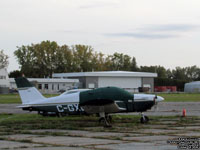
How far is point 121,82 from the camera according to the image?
98938mm

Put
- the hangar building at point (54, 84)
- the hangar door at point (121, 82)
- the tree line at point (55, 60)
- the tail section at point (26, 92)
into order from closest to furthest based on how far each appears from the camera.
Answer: the tail section at point (26, 92)
the hangar building at point (54, 84)
the hangar door at point (121, 82)
the tree line at point (55, 60)

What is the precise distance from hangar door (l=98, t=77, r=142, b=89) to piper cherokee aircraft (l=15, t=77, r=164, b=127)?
7571 centimetres

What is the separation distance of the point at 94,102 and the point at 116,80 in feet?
260

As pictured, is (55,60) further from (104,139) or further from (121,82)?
(104,139)

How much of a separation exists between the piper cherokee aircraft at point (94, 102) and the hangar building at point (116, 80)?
7416 centimetres

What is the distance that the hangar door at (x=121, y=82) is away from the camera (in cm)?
9731

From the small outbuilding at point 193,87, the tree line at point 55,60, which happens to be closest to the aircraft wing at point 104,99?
the small outbuilding at point 193,87

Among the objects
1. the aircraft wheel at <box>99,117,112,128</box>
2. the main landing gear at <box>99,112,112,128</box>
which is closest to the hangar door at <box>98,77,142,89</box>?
the main landing gear at <box>99,112,112,128</box>

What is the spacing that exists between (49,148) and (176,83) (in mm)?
110819

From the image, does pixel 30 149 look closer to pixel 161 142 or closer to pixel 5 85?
pixel 161 142

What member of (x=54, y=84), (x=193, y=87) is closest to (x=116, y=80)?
(x=54, y=84)

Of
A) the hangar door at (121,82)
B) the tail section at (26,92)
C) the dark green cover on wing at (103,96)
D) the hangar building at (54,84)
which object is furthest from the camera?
the hangar door at (121,82)

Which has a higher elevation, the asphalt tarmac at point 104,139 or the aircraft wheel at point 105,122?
the aircraft wheel at point 105,122

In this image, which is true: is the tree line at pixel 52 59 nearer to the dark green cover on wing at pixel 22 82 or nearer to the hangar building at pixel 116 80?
the hangar building at pixel 116 80
